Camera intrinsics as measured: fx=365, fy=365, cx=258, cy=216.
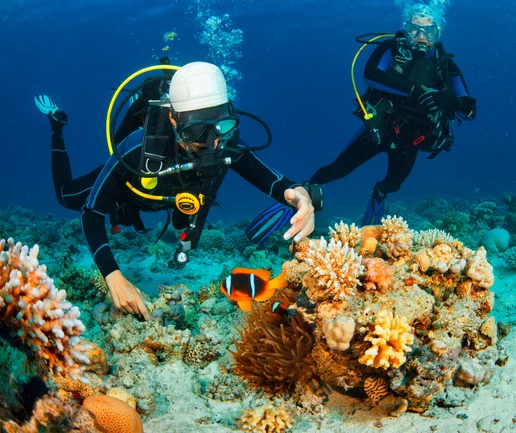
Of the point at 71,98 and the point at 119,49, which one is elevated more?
the point at 119,49

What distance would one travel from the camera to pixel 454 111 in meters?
7.48

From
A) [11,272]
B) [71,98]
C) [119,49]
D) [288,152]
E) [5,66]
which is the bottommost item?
[288,152]

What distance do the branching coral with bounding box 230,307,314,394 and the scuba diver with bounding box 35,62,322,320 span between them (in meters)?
0.91

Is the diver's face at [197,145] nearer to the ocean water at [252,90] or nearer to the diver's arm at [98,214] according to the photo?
the diver's arm at [98,214]

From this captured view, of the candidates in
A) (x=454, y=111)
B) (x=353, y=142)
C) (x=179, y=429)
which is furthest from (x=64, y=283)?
(x=454, y=111)

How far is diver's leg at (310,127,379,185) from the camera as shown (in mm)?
8758

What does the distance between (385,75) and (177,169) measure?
5.66m

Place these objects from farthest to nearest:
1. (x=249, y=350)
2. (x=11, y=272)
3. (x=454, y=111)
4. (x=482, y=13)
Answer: (x=482, y=13), (x=454, y=111), (x=249, y=350), (x=11, y=272)

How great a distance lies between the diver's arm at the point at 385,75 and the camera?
7512 mm

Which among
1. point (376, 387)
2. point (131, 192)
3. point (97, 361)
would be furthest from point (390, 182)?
point (97, 361)

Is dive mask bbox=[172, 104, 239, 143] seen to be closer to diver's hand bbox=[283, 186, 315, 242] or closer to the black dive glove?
diver's hand bbox=[283, 186, 315, 242]

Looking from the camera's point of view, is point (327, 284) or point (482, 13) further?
point (482, 13)

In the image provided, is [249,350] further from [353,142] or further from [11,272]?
[353,142]

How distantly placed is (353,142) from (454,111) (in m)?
→ 2.22
